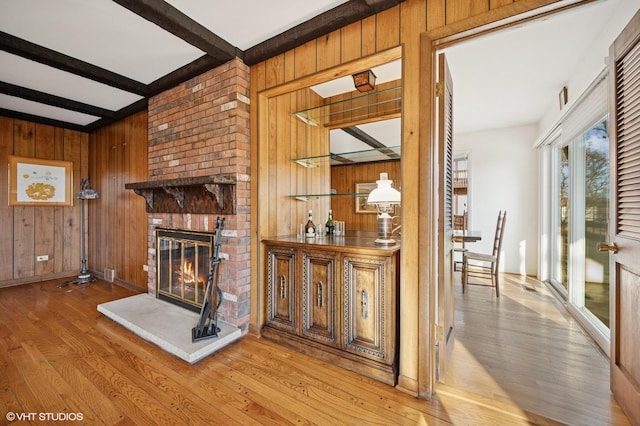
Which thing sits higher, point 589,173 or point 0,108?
point 0,108

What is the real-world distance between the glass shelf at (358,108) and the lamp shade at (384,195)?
0.75 meters

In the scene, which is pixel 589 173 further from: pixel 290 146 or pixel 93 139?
pixel 93 139

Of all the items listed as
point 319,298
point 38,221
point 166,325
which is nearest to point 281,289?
point 319,298

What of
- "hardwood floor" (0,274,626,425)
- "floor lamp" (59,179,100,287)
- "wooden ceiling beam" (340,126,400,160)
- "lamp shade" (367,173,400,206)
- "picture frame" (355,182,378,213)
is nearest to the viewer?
"hardwood floor" (0,274,626,425)

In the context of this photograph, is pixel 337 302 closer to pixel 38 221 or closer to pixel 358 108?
pixel 358 108

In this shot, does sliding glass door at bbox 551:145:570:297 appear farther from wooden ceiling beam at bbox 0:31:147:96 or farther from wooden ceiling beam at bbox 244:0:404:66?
wooden ceiling beam at bbox 0:31:147:96

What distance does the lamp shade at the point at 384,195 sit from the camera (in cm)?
204

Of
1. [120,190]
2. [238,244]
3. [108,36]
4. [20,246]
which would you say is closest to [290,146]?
[238,244]

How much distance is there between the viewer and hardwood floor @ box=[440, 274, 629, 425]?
160cm

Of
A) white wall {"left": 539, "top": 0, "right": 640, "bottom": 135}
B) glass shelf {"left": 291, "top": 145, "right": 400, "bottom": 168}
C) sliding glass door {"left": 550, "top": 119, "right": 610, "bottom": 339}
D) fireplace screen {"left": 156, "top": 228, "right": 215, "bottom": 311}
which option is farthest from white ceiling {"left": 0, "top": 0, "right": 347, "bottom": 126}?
sliding glass door {"left": 550, "top": 119, "right": 610, "bottom": 339}

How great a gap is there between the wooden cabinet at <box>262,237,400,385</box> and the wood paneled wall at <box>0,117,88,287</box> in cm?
438

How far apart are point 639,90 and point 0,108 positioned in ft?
21.6

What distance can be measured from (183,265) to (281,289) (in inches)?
50.5

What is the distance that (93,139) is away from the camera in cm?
468
